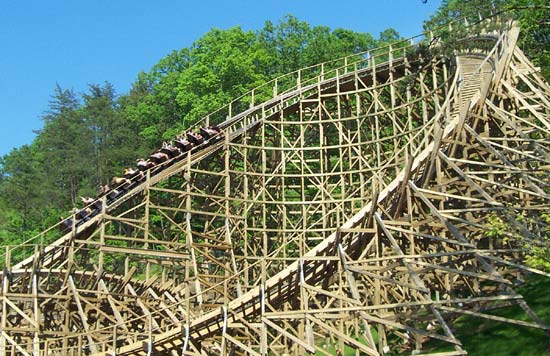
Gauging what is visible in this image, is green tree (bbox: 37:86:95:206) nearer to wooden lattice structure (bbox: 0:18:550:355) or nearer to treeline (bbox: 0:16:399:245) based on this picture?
treeline (bbox: 0:16:399:245)

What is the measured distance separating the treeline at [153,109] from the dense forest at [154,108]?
0.19 feet

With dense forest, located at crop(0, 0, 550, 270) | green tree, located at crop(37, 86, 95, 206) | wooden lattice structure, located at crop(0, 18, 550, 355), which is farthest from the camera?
green tree, located at crop(37, 86, 95, 206)

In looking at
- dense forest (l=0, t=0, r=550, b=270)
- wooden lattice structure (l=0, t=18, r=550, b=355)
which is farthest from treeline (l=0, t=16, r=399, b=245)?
wooden lattice structure (l=0, t=18, r=550, b=355)

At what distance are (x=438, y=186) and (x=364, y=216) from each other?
2.00 m

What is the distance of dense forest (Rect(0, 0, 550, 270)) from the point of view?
145 ft

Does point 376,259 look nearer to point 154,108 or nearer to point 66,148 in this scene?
point 154,108

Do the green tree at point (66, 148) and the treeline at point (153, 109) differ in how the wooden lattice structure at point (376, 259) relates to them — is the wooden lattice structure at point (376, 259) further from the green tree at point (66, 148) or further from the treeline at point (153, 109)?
the green tree at point (66, 148)

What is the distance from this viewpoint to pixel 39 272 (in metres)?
21.4

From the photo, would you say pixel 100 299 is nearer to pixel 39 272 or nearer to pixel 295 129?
pixel 39 272

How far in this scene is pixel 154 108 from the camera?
163 feet

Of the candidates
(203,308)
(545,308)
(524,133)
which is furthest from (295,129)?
(545,308)

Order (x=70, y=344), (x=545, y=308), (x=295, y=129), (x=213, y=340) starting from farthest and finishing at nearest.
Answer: (x=295, y=129)
(x=70, y=344)
(x=213, y=340)
(x=545, y=308)

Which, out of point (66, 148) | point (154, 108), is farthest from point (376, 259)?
point (66, 148)

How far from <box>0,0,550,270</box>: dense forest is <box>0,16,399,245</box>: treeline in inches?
2.3
